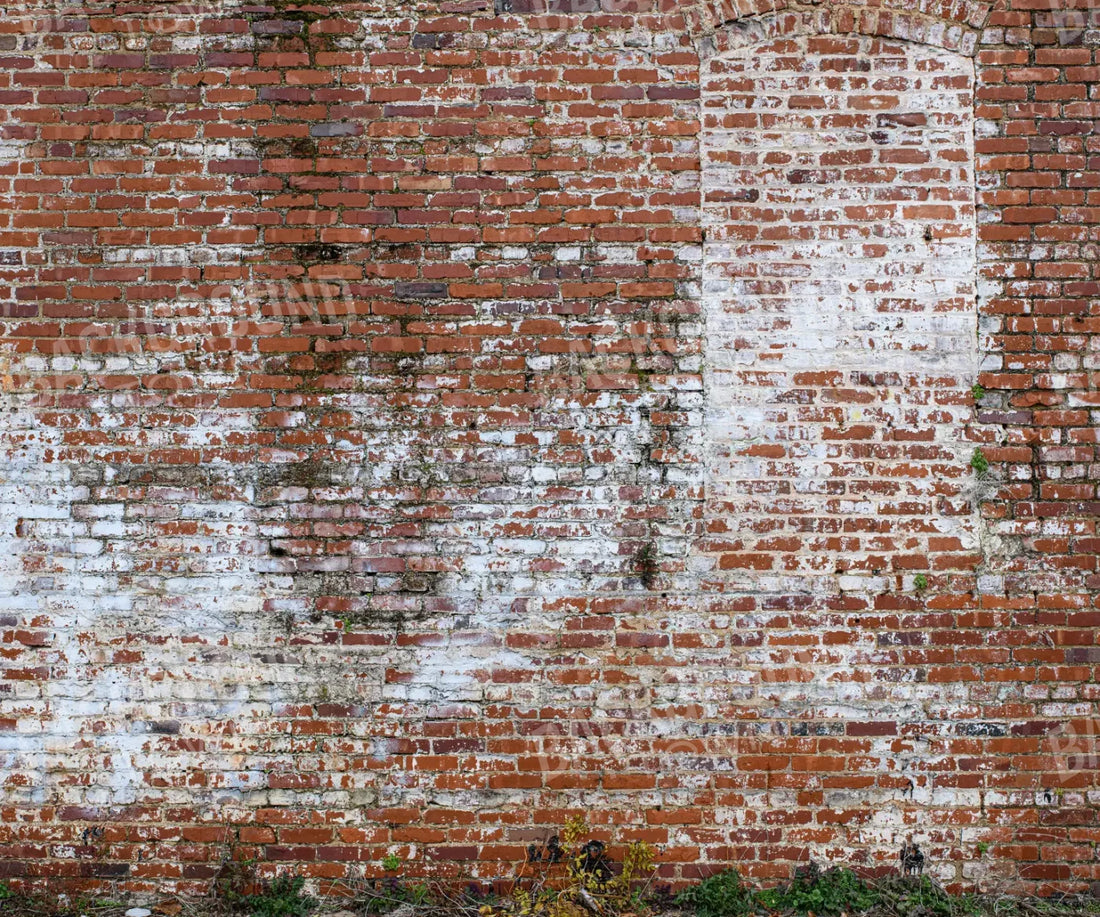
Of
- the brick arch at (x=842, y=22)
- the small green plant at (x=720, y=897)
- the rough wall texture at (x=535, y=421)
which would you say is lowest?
the small green plant at (x=720, y=897)

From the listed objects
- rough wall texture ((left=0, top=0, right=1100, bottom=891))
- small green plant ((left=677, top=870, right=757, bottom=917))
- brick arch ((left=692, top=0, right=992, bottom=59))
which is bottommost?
small green plant ((left=677, top=870, right=757, bottom=917))

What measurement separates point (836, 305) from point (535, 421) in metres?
1.43

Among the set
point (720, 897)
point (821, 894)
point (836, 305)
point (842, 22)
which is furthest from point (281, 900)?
point (842, 22)

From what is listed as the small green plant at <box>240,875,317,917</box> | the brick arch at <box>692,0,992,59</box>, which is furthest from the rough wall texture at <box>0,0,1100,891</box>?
the small green plant at <box>240,875,317,917</box>

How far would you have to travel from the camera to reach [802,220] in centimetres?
350

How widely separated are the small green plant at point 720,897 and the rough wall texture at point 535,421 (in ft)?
0.91

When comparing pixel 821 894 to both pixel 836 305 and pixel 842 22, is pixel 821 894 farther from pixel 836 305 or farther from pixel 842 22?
pixel 842 22

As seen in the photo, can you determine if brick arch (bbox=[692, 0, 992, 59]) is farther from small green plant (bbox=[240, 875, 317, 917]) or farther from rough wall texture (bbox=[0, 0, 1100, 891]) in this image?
small green plant (bbox=[240, 875, 317, 917])

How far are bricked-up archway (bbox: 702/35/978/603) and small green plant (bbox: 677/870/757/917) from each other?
123 centimetres

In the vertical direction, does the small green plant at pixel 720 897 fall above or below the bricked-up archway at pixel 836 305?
below

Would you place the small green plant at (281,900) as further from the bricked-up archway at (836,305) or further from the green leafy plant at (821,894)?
the bricked-up archway at (836,305)

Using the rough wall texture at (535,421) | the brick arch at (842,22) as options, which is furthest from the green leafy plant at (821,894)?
the brick arch at (842,22)

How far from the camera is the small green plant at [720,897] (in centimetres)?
332

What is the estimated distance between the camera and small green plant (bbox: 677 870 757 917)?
10.9 feet
